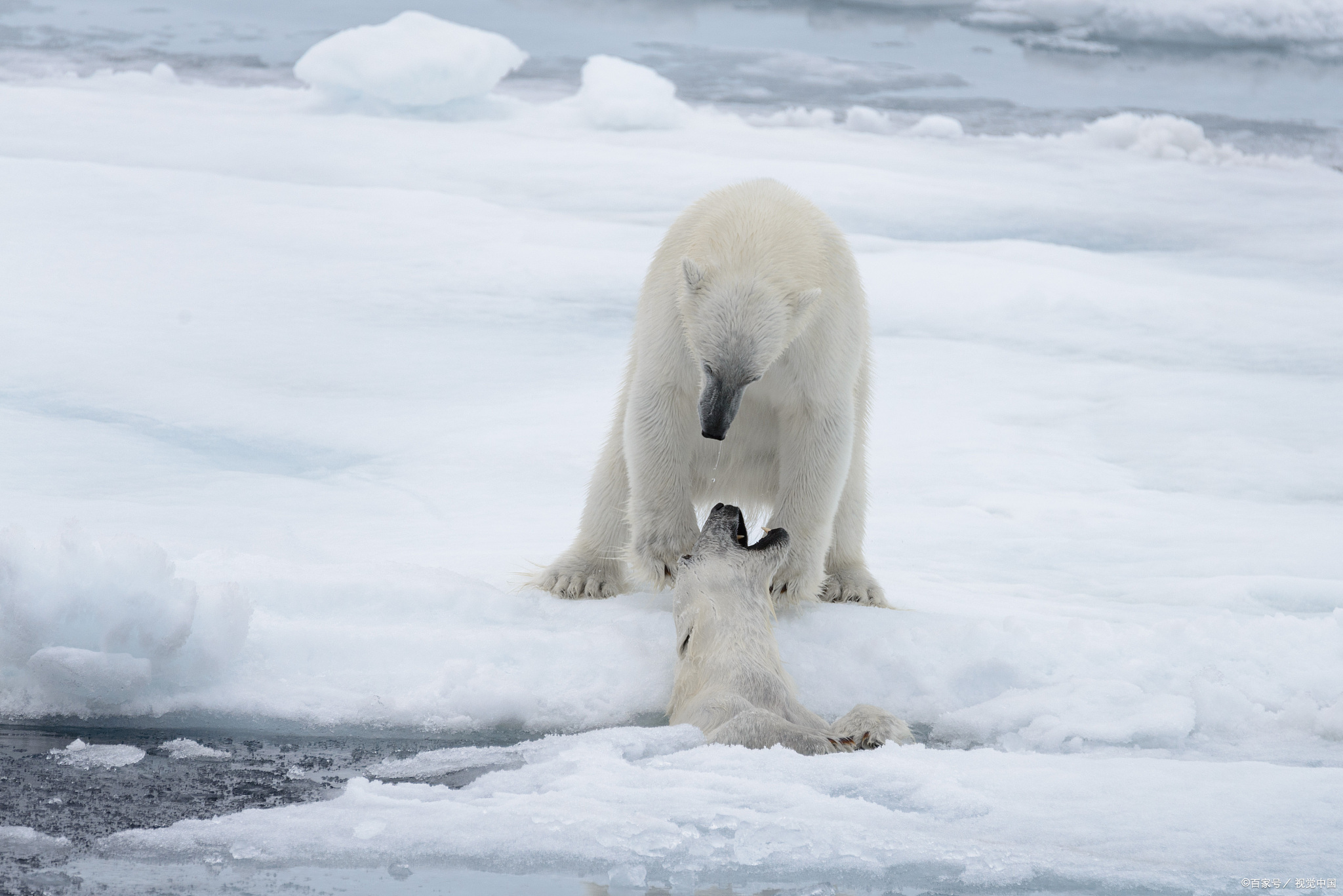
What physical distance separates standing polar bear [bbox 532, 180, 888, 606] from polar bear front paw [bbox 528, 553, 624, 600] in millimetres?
179

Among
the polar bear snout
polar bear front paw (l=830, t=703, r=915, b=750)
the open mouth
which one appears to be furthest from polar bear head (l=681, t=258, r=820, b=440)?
polar bear front paw (l=830, t=703, r=915, b=750)

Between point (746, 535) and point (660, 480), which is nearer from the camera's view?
point (746, 535)

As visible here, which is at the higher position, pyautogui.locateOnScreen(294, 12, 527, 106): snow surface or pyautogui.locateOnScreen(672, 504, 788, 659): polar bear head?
pyautogui.locateOnScreen(294, 12, 527, 106): snow surface

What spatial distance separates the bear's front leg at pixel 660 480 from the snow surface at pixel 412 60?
1094 centimetres

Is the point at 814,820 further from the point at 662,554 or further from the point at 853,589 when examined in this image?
the point at 853,589

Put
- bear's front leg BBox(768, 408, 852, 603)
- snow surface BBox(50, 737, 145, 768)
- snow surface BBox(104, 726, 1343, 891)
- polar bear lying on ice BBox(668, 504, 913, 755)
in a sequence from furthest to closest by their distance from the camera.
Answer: bear's front leg BBox(768, 408, 852, 603) → polar bear lying on ice BBox(668, 504, 913, 755) → snow surface BBox(50, 737, 145, 768) → snow surface BBox(104, 726, 1343, 891)

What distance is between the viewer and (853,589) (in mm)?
3705

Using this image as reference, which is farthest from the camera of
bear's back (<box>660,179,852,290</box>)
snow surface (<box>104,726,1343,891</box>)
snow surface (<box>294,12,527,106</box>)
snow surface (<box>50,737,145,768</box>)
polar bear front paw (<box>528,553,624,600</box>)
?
snow surface (<box>294,12,527,106</box>)

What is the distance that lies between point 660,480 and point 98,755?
1459mm

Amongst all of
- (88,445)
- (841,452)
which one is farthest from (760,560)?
(88,445)

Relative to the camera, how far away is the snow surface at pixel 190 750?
2.49m

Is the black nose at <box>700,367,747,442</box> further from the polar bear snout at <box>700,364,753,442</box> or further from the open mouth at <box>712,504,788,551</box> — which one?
the open mouth at <box>712,504,788,551</box>

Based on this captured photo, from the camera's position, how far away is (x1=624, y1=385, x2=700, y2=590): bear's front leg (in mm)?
3211

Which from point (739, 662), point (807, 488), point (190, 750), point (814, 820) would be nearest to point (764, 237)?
point (807, 488)
